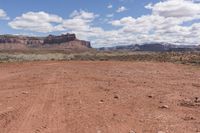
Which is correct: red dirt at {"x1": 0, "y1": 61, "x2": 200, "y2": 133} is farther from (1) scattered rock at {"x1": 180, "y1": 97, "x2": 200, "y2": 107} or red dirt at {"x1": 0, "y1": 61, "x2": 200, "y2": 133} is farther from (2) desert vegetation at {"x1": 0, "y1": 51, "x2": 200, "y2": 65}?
(2) desert vegetation at {"x1": 0, "y1": 51, "x2": 200, "y2": 65}

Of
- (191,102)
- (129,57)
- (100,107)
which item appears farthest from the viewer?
(129,57)

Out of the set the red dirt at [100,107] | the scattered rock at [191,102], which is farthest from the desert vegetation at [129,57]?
the scattered rock at [191,102]

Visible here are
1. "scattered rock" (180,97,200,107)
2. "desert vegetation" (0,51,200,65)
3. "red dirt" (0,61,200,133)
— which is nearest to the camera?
"red dirt" (0,61,200,133)

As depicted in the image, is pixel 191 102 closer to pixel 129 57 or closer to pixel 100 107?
pixel 100 107

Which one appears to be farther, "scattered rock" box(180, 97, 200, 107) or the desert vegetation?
the desert vegetation

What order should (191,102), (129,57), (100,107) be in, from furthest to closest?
(129,57) → (191,102) → (100,107)

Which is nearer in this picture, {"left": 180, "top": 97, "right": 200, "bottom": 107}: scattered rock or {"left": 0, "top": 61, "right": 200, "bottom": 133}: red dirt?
{"left": 0, "top": 61, "right": 200, "bottom": 133}: red dirt

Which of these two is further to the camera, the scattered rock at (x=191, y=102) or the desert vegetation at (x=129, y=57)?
the desert vegetation at (x=129, y=57)

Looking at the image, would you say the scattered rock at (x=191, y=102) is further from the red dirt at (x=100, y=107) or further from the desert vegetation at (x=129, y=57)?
the desert vegetation at (x=129, y=57)

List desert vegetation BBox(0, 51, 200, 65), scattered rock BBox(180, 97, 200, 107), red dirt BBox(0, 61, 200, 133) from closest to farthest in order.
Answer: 1. red dirt BBox(0, 61, 200, 133)
2. scattered rock BBox(180, 97, 200, 107)
3. desert vegetation BBox(0, 51, 200, 65)

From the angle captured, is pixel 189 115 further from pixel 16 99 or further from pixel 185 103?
pixel 16 99

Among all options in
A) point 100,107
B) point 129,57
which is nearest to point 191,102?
point 100,107

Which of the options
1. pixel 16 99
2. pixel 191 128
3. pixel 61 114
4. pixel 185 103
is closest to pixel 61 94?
pixel 16 99

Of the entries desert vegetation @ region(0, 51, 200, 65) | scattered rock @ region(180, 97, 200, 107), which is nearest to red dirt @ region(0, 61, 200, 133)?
scattered rock @ region(180, 97, 200, 107)
